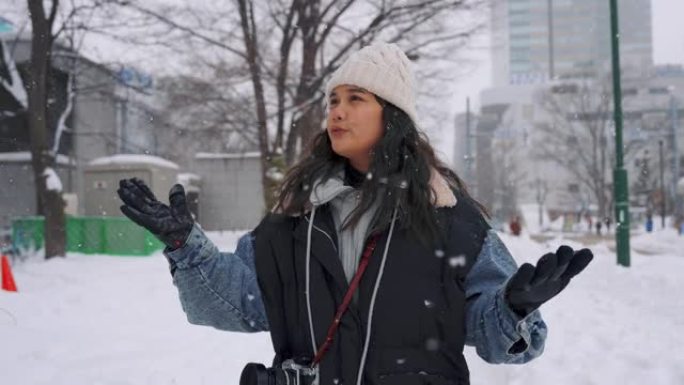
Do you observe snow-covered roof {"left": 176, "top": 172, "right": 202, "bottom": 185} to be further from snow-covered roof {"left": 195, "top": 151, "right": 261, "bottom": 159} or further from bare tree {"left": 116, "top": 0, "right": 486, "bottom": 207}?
bare tree {"left": 116, "top": 0, "right": 486, "bottom": 207}

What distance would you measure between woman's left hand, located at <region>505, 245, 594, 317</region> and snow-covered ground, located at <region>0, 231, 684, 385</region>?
3.88 m

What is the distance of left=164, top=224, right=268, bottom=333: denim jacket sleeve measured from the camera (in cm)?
179

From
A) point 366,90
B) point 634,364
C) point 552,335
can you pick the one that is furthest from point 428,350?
point 552,335

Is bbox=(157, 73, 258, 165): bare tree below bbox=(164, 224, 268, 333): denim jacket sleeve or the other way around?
the other way around

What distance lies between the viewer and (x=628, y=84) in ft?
233

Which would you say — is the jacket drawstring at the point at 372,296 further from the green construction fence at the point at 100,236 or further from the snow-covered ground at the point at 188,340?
the green construction fence at the point at 100,236

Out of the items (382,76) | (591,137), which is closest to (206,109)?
(382,76)

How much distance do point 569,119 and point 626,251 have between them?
28.1m

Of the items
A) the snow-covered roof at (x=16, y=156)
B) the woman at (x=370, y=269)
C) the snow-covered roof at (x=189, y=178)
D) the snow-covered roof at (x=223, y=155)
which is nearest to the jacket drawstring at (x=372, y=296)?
the woman at (x=370, y=269)

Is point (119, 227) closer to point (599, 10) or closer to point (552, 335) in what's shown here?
point (552, 335)

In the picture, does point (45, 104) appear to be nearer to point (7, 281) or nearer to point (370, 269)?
point (7, 281)

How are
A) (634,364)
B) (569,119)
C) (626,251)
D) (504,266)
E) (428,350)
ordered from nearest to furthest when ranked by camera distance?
(428,350)
(504,266)
(634,364)
(626,251)
(569,119)

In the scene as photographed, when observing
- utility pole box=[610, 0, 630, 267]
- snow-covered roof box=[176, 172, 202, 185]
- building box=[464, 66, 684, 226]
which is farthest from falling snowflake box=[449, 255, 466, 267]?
building box=[464, 66, 684, 226]

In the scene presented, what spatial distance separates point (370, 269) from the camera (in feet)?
6.00
